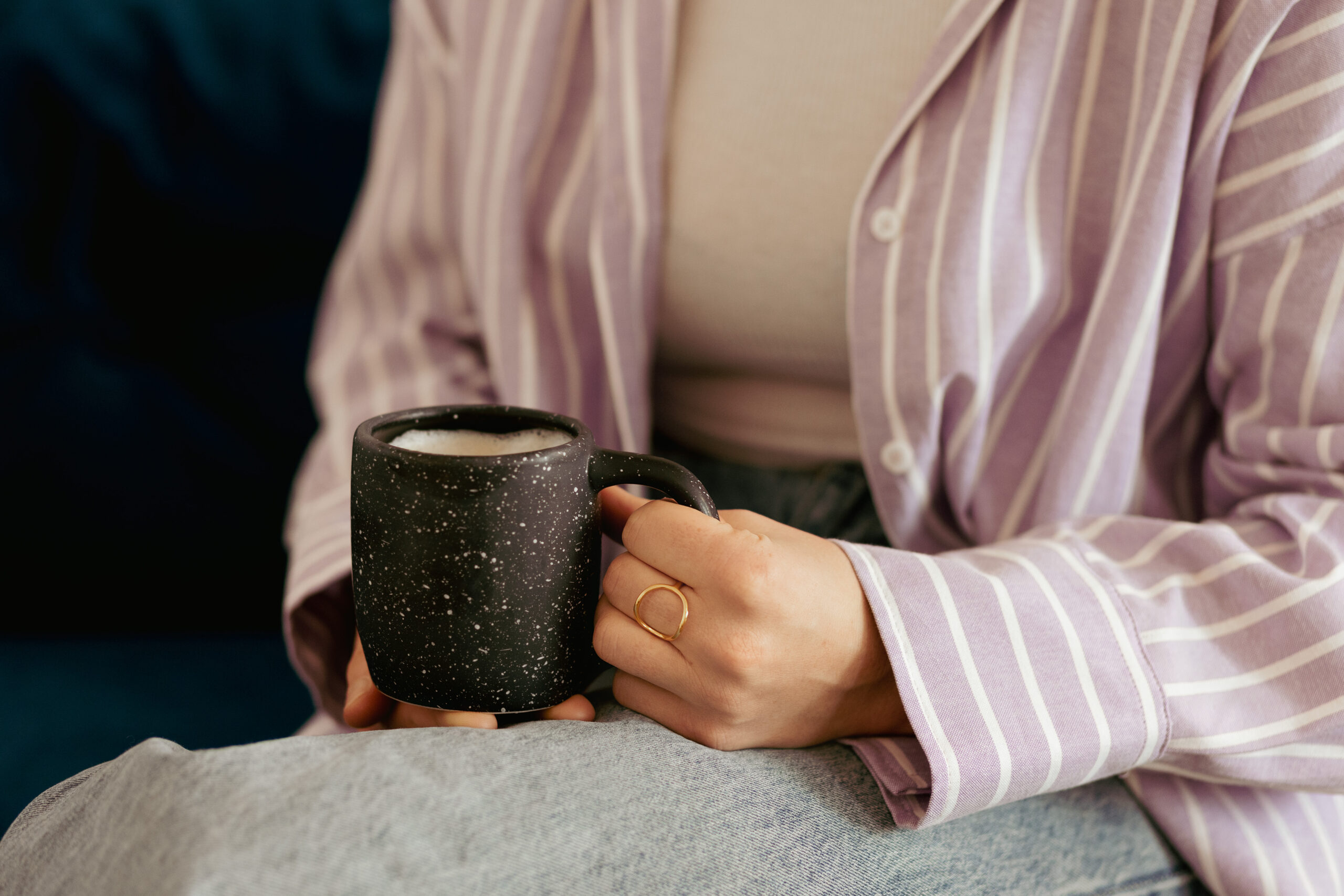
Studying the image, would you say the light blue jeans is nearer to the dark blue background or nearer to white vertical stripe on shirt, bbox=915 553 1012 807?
white vertical stripe on shirt, bbox=915 553 1012 807

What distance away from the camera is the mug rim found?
388 millimetres

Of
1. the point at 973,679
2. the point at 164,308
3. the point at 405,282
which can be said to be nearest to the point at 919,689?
the point at 973,679

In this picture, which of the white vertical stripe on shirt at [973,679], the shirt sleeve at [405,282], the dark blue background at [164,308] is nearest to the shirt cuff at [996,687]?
the white vertical stripe on shirt at [973,679]

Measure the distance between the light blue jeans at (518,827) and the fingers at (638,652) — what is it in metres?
0.03

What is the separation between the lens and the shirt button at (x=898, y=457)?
62cm

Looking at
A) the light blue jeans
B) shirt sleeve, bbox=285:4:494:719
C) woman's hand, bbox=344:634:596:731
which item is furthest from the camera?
shirt sleeve, bbox=285:4:494:719

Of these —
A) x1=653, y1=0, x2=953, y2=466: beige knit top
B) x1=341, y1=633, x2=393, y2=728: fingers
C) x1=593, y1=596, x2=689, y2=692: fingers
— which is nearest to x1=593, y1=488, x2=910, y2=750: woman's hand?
x1=593, y1=596, x2=689, y2=692: fingers

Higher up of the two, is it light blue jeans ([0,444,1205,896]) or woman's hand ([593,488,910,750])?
woman's hand ([593,488,910,750])

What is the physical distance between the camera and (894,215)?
0.60m

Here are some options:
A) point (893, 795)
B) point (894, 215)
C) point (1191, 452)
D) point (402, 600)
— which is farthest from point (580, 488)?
point (1191, 452)

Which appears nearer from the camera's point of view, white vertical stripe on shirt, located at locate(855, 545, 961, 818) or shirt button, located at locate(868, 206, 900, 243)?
white vertical stripe on shirt, located at locate(855, 545, 961, 818)

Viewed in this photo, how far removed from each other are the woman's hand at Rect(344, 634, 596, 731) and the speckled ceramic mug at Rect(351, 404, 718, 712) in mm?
21

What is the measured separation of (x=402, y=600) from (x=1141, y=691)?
35 centimetres

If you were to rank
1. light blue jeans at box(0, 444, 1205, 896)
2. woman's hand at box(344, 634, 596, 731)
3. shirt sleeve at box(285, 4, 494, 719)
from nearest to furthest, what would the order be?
light blue jeans at box(0, 444, 1205, 896)
woman's hand at box(344, 634, 596, 731)
shirt sleeve at box(285, 4, 494, 719)
